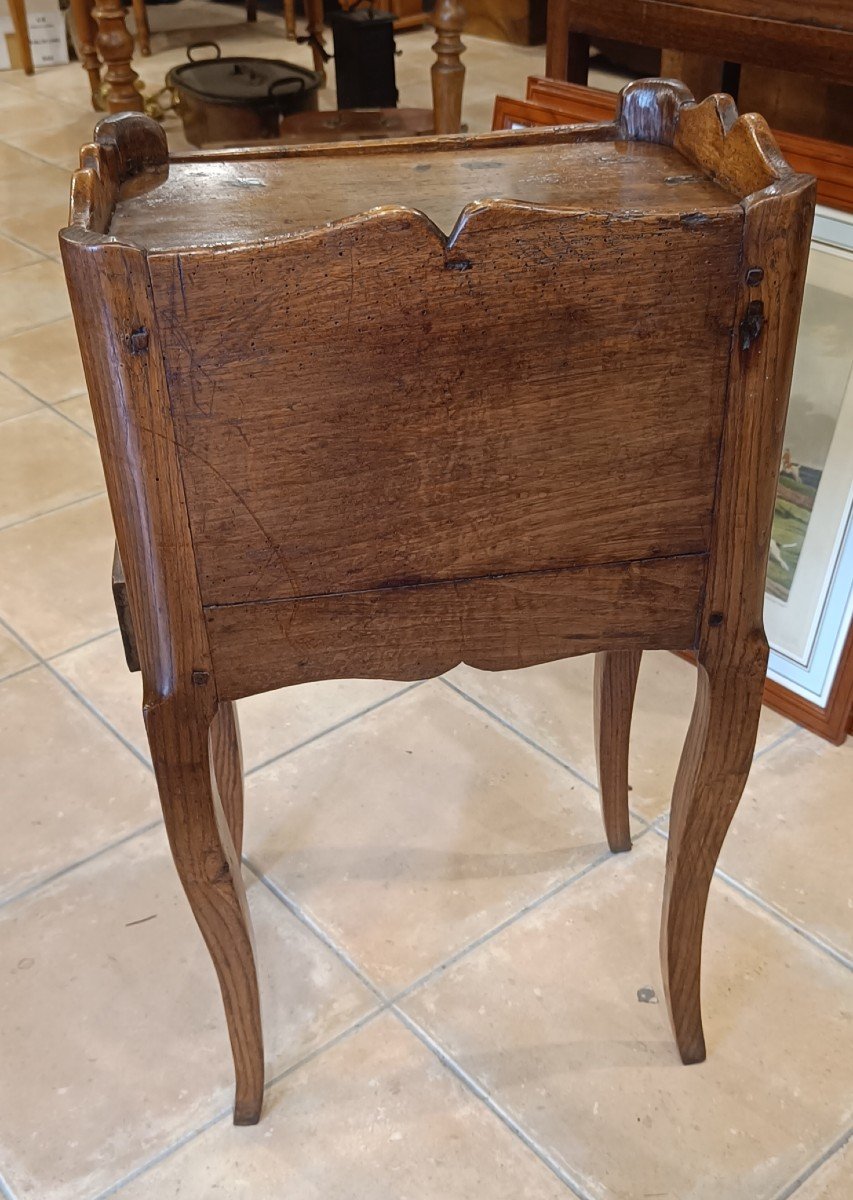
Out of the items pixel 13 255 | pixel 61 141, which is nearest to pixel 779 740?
pixel 13 255

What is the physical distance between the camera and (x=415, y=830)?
1.39 meters

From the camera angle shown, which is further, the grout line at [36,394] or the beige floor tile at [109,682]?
the grout line at [36,394]

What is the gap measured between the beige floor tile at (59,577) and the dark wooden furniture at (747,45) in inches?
41.1

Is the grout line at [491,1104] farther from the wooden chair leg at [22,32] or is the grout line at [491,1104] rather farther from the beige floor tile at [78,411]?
the wooden chair leg at [22,32]

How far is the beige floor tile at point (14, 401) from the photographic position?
2.30m

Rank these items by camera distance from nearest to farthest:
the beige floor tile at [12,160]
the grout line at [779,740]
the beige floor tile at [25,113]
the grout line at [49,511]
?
the grout line at [779,740]
the grout line at [49,511]
the beige floor tile at [12,160]
the beige floor tile at [25,113]

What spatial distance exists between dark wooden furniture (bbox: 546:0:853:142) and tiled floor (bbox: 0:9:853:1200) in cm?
80

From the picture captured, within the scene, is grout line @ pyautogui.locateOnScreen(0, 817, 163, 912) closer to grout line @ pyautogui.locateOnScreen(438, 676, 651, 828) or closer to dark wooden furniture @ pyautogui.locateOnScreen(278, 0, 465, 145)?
grout line @ pyautogui.locateOnScreen(438, 676, 651, 828)

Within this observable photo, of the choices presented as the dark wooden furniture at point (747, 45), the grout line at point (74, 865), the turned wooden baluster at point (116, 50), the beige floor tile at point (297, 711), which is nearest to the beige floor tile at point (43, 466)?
the beige floor tile at point (297, 711)

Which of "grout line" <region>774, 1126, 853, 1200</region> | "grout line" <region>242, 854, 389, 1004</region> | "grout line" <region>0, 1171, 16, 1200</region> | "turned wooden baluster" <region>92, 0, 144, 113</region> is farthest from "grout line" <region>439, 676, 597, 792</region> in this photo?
"turned wooden baluster" <region>92, 0, 144, 113</region>

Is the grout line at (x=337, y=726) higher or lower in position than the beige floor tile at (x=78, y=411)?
higher

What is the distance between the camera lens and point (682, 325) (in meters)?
0.72

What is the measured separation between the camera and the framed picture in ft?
4.40

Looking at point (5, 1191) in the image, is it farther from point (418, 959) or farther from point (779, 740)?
point (779, 740)
